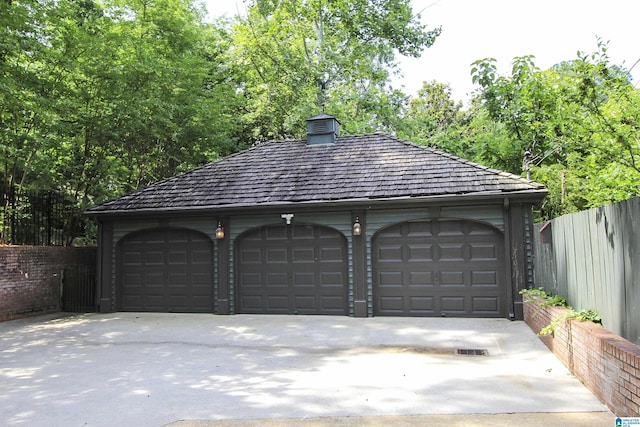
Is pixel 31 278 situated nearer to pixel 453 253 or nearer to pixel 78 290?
pixel 78 290

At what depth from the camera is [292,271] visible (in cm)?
1127

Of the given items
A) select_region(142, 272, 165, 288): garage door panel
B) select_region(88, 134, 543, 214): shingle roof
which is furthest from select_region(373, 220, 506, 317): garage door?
select_region(142, 272, 165, 288): garage door panel

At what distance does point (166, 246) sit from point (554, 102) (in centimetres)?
946

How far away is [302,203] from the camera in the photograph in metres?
10.8

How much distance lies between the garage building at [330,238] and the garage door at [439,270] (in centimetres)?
2

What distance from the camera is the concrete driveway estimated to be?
457cm

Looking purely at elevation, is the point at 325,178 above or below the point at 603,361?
above

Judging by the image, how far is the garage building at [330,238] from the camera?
1018 cm

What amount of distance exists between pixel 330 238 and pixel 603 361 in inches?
277

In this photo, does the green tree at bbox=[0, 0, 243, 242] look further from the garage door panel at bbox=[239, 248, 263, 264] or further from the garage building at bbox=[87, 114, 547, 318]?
the garage door panel at bbox=[239, 248, 263, 264]

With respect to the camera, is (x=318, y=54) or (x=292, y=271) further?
(x=318, y=54)

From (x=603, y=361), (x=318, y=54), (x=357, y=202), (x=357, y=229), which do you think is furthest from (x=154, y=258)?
(x=318, y=54)

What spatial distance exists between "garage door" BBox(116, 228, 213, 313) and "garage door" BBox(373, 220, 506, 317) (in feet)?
14.0

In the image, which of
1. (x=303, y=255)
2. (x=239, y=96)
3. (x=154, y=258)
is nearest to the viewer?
(x=303, y=255)
